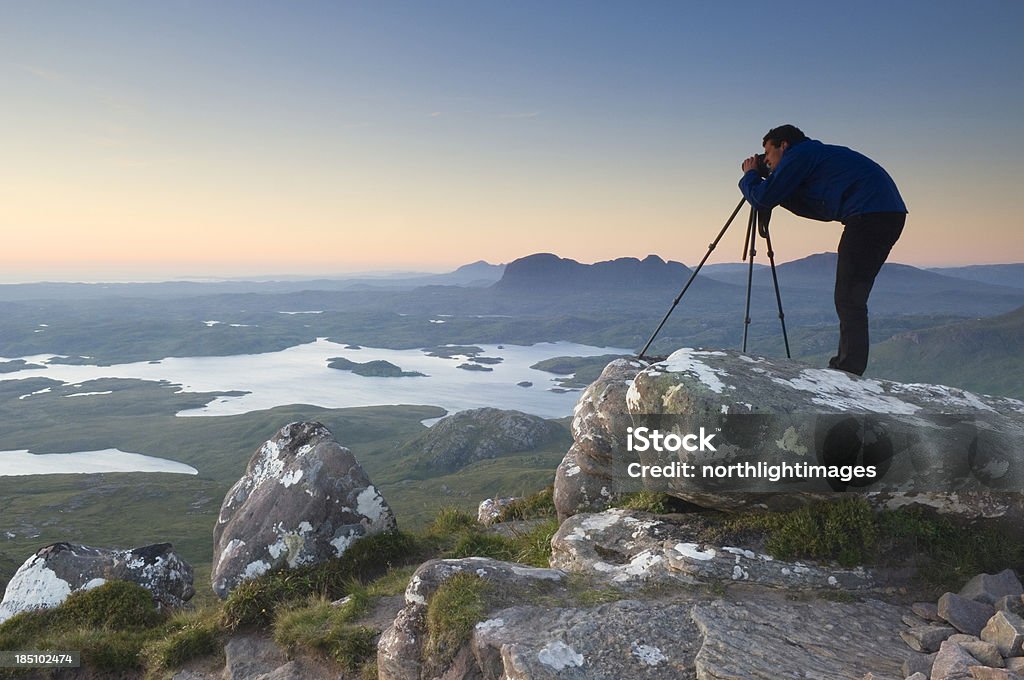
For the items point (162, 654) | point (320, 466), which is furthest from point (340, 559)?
point (162, 654)

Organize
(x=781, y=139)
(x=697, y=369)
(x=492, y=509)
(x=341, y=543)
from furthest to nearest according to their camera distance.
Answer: (x=492, y=509) → (x=341, y=543) → (x=781, y=139) → (x=697, y=369)

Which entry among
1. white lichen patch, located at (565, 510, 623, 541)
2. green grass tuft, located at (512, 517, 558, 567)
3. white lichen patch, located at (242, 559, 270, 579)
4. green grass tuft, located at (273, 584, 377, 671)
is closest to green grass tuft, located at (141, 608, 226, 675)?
green grass tuft, located at (273, 584, 377, 671)

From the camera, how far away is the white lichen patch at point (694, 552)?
8.63 metres

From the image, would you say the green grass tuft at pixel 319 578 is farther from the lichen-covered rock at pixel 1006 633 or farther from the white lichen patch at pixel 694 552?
the lichen-covered rock at pixel 1006 633

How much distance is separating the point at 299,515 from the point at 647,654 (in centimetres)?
1017

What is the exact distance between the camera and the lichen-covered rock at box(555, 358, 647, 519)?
12.3m

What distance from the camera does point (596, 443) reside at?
12.7 meters

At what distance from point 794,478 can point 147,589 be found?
51.4 feet

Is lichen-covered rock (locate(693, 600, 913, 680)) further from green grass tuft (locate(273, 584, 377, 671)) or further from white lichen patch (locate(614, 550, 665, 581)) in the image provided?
green grass tuft (locate(273, 584, 377, 671))

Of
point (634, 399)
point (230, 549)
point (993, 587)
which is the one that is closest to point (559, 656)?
point (634, 399)

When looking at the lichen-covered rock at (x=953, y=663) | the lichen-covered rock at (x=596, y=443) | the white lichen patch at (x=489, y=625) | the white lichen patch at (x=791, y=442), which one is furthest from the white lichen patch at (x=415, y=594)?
the lichen-covered rock at (x=953, y=663)

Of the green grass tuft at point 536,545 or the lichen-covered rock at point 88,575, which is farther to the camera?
the lichen-covered rock at point 88,575

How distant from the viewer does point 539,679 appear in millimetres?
6426

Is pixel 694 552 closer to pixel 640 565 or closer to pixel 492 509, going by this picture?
pixel 640 565
